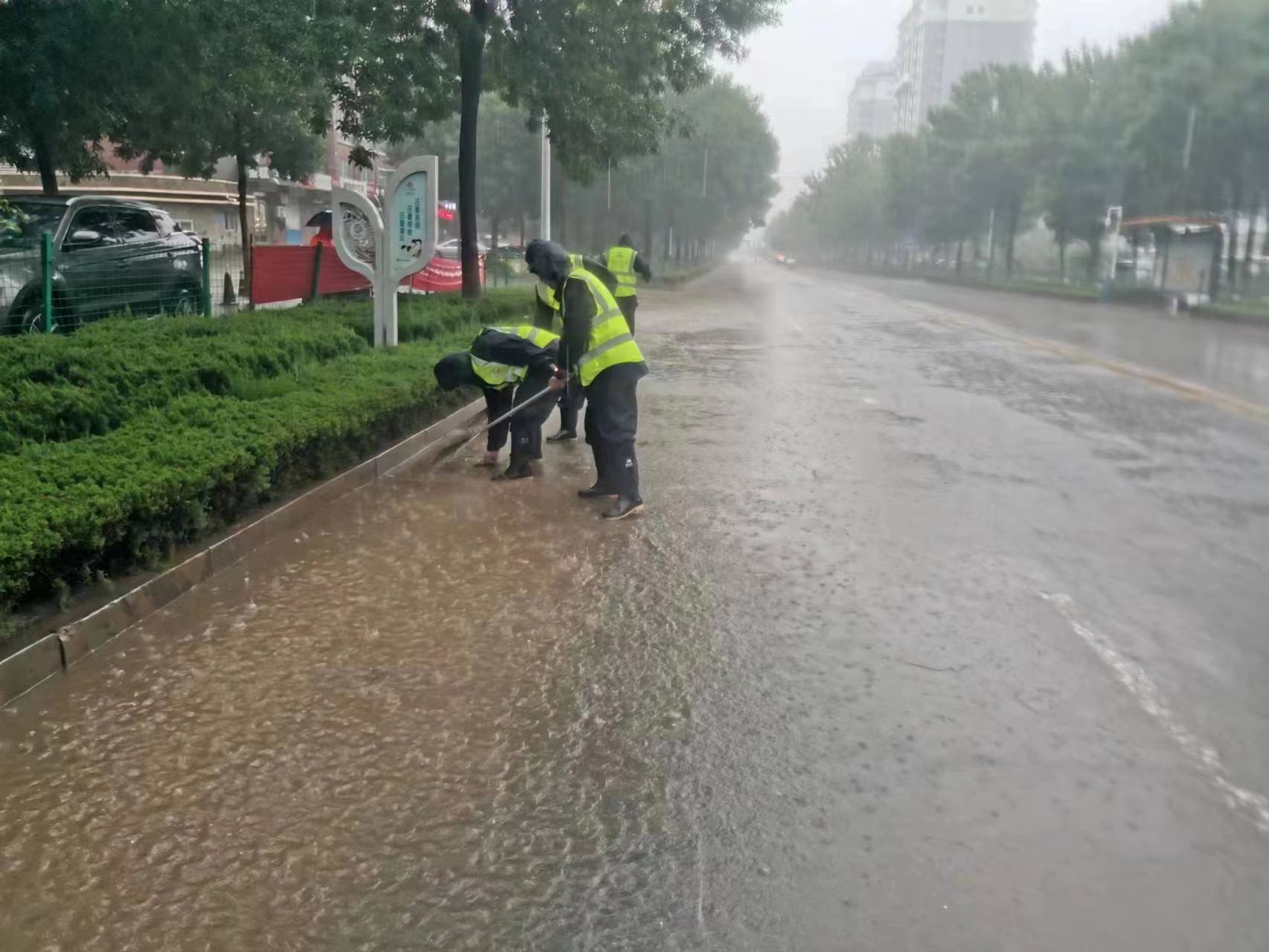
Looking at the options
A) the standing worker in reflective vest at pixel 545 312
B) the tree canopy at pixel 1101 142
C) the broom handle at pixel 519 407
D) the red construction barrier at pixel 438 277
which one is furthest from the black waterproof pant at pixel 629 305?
the tree canopy at pixel 1101 142

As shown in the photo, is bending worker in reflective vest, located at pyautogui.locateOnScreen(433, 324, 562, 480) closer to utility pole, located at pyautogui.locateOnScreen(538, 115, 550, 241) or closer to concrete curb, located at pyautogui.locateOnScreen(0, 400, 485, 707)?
concrete curb, located at pyautogui.locateOnScreen(0, 400, 485, 707)

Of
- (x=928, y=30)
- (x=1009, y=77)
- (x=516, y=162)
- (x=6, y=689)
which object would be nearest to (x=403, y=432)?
(x=6, y=689)

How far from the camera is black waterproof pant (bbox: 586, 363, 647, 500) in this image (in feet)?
23.7

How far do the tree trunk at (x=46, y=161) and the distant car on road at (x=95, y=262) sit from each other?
3.60 metres

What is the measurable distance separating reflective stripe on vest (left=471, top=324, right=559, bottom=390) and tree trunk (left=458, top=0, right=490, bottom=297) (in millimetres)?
9202

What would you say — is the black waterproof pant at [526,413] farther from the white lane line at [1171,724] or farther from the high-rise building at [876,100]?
the high-rise building at [876,100]

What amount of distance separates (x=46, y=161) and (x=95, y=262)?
230 inches

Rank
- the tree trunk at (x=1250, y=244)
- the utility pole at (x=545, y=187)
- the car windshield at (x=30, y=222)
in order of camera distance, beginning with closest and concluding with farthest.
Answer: the car windshield at (x=30, y=222), the utility pole at (x=545, y=187), the tree trunk at (x=1250, y=244)

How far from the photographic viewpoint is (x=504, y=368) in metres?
8.25

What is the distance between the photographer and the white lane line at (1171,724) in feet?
11.7

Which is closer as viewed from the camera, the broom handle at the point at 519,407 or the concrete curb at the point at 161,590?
the concrete curb at the point at 161,590

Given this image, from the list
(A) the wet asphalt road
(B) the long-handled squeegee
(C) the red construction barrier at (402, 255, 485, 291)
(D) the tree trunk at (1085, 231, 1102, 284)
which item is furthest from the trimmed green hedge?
(D) the tree trunk at (1085, 231, 1102, 284)

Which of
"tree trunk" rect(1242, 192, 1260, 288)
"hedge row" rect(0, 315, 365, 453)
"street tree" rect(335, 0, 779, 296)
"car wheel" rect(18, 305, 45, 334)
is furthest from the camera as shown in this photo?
"tree trunk" rect(1242, 192, 1260, 288)

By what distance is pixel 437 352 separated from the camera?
1179cm
